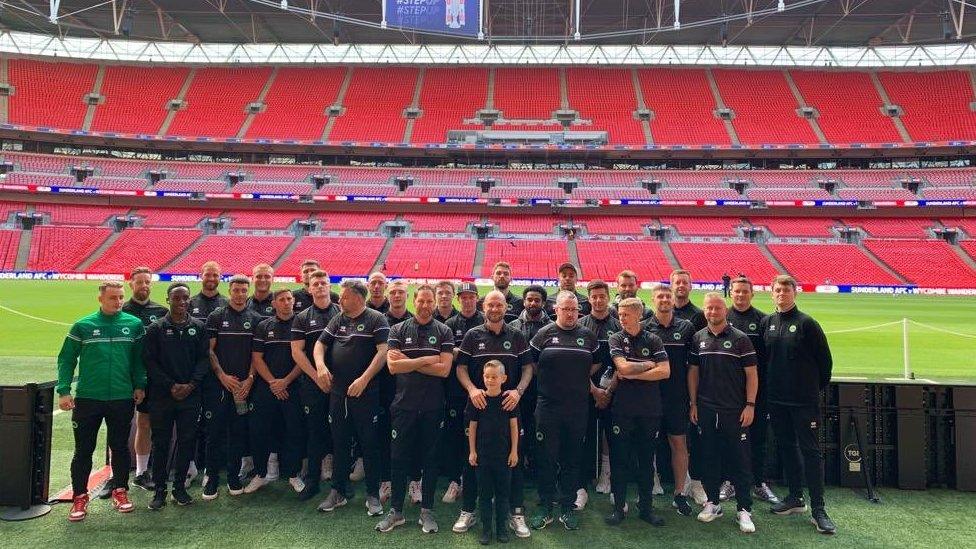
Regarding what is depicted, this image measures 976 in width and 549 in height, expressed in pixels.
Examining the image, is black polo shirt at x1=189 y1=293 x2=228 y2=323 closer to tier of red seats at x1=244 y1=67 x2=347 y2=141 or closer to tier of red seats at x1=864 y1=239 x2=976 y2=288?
tier of red seats at x1=864 y1=239 x2=976 y2=288

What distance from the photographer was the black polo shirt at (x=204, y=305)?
592 cm

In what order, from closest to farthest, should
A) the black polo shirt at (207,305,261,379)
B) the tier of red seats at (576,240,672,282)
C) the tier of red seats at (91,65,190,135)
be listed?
1. the black polo shirt at (207,305,261,379)
2. the tier of red seats at (576,240,672,282)
3. the tier of red seats at (91,65,190,135)

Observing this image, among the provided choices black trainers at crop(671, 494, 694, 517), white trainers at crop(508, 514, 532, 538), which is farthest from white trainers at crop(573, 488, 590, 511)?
black trainers at crop(671, 494, 694, 517)

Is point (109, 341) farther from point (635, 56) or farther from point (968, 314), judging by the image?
point (635, 56)

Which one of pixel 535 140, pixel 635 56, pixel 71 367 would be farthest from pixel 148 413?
pixel 635 56

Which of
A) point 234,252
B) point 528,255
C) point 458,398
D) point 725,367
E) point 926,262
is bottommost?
point 458,398

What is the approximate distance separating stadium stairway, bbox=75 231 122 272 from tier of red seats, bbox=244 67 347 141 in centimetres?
1420

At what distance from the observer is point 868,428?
551 centimetres

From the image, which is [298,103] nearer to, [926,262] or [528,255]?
[528,255]

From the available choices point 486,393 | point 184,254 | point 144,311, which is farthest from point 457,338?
point 184,254

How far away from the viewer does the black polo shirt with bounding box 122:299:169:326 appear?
220 inches

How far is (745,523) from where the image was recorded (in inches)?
183

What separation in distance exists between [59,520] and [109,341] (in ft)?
5.60

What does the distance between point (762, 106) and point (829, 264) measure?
20211 mm
